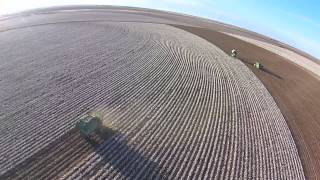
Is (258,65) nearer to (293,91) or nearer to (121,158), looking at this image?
(293,91)

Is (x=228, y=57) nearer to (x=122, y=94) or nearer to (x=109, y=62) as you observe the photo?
(x=109, y=62)

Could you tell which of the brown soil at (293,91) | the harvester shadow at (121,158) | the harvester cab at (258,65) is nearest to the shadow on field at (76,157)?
the harvester shadow at (121,158)

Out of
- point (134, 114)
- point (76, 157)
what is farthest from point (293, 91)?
point (76, 157)

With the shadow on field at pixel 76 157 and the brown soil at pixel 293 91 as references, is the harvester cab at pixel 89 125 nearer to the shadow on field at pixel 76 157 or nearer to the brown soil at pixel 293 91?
the shadow on field at pixel 76 157

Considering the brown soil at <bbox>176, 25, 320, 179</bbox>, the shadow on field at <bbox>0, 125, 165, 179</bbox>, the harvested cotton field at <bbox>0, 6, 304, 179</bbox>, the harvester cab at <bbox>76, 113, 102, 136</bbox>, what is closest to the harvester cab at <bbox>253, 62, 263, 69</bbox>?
the brown soil at <bbox>176, 25, 320, 179</bbox>

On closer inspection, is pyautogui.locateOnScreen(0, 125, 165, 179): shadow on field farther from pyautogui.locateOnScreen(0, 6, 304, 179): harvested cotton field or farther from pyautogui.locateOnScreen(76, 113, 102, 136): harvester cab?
pyautogui.locateOnScreen(76, 113, 102, 136): harvester cab
